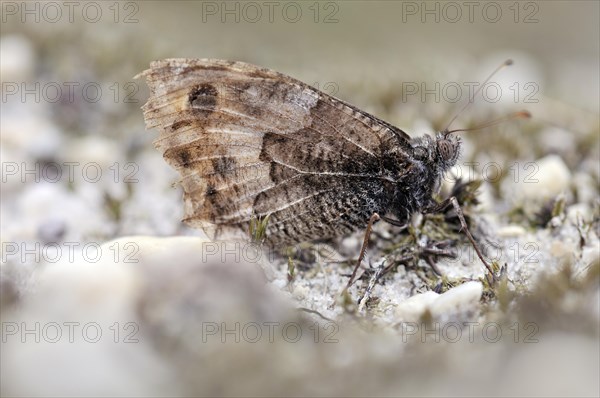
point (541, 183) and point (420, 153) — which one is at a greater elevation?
point (420, 153)

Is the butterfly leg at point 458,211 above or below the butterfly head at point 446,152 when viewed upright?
below

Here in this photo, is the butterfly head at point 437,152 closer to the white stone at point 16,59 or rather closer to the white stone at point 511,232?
the white stone at point 511,232

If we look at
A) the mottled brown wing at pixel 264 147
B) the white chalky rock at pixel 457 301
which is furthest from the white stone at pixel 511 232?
the white chalky rock at pixel 457 301

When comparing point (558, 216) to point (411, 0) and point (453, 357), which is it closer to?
point (453, 357)

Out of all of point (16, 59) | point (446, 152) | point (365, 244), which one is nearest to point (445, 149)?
point (446, 152)

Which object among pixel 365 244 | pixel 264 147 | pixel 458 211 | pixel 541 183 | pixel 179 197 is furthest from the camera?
pixel 179 197

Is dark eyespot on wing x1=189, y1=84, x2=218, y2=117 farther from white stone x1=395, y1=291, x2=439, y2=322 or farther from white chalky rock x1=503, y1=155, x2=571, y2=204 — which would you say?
white chalky rock x1=503, y1=155, x2=571, y2=204

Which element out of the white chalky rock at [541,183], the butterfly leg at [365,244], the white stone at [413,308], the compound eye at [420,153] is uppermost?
the compound eye at [420,153]

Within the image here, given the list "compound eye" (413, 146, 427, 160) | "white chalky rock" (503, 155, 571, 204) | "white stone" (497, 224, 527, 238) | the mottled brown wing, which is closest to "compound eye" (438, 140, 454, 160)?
"compound eye" (413, 146, 427, 160)

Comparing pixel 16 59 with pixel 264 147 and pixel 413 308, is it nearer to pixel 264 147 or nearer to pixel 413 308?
pixel 264 147
